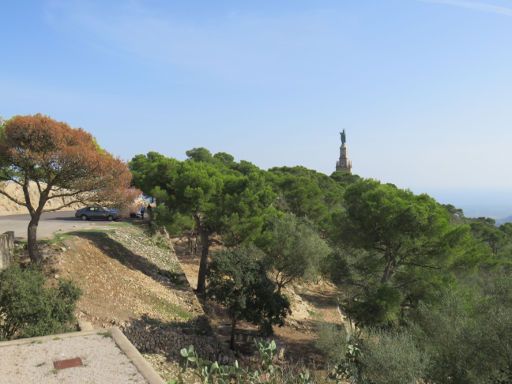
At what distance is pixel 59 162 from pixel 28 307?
18.1 ft

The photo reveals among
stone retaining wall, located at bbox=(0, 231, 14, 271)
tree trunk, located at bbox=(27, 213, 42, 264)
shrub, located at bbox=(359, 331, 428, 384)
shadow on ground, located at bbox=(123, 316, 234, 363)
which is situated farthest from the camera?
tree trunk, located at bbox=(27, 213, 42, 264)

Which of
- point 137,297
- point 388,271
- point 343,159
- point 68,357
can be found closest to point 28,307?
Result: point 68,357

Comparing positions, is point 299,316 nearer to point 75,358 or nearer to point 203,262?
point 203,262

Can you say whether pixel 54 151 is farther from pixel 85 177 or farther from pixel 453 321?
pixel 453 321

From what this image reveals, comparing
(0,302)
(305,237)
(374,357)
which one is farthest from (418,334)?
(0,302)

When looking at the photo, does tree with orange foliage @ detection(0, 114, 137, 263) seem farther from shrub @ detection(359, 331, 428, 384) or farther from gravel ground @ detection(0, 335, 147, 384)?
shrub @ detection(359, 331, 428, 384)

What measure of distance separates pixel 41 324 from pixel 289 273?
1478 centimetres

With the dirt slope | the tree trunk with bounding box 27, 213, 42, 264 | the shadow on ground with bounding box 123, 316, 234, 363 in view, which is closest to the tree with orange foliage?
the tree trunk with bounding box 27, 213, 42, 264

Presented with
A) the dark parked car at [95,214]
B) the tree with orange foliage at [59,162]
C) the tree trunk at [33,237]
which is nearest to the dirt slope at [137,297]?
the tree trunk at [33,237]

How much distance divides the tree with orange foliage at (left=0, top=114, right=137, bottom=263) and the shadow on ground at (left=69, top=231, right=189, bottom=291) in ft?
14.0

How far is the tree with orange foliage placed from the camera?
46.4ft

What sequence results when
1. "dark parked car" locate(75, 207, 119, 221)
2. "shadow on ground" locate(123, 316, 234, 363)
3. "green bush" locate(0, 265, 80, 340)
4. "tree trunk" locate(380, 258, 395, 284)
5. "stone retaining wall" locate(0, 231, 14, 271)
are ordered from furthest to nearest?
"dark parked car" locate(75, 207, 119, 221), "tree trunk" locate(380, 258, 395, 284), "stone retaining wall" locate(0, 231, 14, 271), "shadow on ground" locate(123, 316, 234, 363), "green bush" locate(0, 265, 80, 340)

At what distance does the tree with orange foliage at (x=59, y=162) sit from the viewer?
14.1 m

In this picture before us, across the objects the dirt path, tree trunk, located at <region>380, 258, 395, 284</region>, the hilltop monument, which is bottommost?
the dirt path
